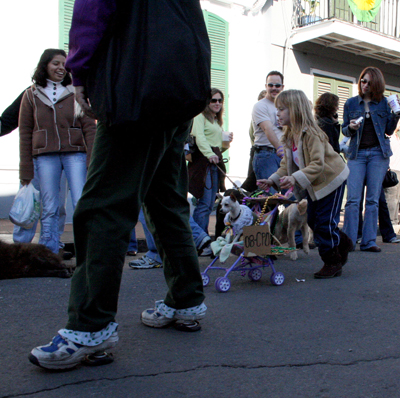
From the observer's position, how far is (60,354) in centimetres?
203

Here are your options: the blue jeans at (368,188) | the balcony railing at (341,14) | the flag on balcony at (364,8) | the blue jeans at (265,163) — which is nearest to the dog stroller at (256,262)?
the blue jeans at (265,163)

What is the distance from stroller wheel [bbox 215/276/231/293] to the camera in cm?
375

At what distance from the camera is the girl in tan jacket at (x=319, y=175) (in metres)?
4.33

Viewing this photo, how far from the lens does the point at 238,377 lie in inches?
80.5

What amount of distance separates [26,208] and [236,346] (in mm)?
3018

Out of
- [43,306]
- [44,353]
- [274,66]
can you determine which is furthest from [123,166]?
[274,66]

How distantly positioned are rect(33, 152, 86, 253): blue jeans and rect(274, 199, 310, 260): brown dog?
2.18 meters

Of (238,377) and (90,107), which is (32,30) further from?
(238,377)

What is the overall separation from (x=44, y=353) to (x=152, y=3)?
4.72 feet

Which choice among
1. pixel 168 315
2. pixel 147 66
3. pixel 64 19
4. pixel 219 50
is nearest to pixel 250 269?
pixel 168 315

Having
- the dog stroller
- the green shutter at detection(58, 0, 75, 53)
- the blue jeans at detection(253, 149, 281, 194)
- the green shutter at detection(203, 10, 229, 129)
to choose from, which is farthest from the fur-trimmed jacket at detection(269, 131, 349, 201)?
the green shutter at detection(203, 10, 229, 129)

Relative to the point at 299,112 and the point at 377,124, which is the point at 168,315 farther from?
the point at 377,124

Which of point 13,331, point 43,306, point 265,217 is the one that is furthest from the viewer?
point 265,217

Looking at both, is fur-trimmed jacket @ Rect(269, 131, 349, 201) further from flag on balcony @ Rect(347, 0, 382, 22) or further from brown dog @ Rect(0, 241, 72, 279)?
flag on balcony @ Rect(347, 0, 382, 22)
